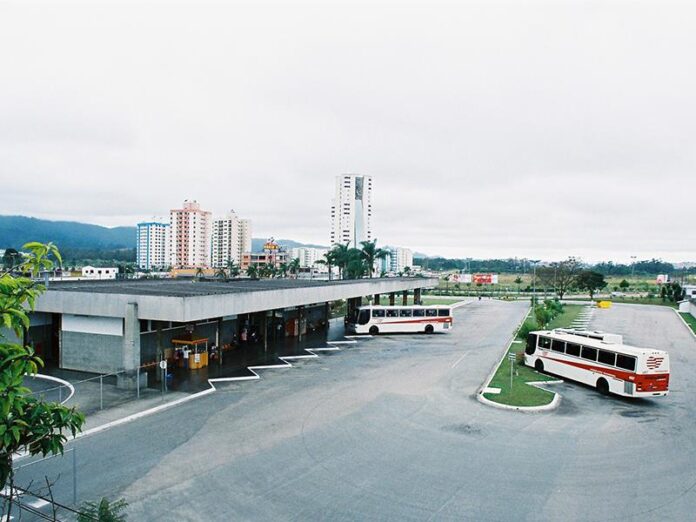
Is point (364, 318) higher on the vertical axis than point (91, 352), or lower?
higher

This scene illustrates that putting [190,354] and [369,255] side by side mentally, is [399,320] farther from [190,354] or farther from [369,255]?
[369,255]

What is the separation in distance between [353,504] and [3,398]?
8.51 meters

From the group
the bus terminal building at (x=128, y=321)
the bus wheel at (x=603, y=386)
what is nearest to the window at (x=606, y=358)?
the bus wheel at (x=603, y=386)

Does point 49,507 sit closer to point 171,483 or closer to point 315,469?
point 171,483

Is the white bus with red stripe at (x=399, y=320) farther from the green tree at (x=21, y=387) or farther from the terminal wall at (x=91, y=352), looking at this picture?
the green tree at (x=21, y=387)

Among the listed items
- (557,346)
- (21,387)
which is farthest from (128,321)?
(557,346)

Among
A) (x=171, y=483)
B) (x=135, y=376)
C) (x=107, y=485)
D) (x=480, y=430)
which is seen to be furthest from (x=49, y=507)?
(x=480, y=430)

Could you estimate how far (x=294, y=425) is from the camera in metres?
18.0

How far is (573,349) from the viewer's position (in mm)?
26188

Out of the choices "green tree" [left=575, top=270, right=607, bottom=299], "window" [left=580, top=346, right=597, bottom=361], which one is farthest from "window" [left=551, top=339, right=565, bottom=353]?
"green tree" [left=575, top=270, right=607, bottom=299]

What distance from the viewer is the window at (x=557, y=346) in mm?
27000

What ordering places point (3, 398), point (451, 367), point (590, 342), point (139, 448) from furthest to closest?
point (451, 367) < point (590, 342) < point (139, 448) < point (3, 398)

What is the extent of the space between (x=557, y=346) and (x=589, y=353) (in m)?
2.55

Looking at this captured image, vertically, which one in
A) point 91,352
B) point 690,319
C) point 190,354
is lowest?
point 690,319
